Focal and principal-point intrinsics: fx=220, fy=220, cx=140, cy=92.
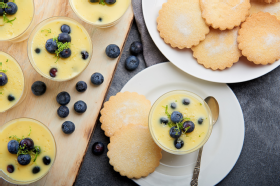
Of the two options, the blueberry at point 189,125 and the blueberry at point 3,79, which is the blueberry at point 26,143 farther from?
the blueberry at point 189,125

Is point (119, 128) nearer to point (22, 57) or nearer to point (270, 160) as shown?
point (22, 57)

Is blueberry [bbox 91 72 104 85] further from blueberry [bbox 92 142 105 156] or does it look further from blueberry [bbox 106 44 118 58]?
blueberry [bbox 92 142 105 156]

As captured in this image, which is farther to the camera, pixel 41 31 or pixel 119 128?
pixel 119 128

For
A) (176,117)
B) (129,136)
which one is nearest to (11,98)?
(129,136)

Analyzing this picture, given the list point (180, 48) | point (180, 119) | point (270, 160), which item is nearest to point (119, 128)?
point (180, 119)

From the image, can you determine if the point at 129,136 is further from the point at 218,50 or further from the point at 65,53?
the point at 218,50

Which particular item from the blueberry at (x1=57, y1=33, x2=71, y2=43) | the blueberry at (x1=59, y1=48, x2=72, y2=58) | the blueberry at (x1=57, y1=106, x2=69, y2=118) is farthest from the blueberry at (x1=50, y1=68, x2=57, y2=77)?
the blueberry at (x1=57, y1=106, x2=69, y2=118)

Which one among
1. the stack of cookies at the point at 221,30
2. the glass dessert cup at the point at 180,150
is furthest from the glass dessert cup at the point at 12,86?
the stack of cookies at the point at 221,30
